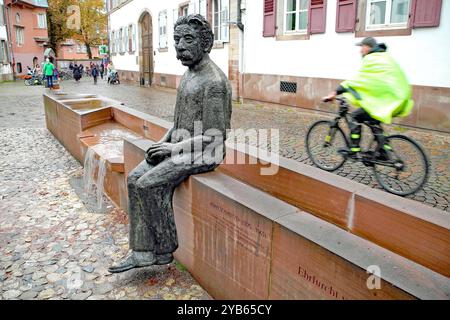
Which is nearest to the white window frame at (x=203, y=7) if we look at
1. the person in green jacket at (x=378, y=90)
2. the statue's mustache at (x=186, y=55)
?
the person in green jacket at (x=378, y=90)

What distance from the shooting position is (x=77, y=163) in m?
7.15

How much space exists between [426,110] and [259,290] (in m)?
7.33

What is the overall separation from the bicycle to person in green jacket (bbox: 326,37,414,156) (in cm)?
6

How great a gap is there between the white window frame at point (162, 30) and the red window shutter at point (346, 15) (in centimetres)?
1239

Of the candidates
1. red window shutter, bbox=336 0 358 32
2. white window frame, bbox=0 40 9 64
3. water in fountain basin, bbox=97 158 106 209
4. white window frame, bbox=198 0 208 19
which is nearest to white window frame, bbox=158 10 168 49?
white window frame, bbox=198 0 208 19

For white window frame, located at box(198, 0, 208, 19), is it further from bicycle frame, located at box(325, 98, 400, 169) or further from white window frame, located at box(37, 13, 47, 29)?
white window frame, located at box(37, 13, 47, 29)

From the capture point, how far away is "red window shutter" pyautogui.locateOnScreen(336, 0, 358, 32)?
982 centimetres

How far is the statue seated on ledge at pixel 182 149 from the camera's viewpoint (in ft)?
9.69

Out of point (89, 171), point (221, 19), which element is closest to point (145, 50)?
point (221, 19)

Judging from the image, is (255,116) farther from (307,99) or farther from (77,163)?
(77,163)

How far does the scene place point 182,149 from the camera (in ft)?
10.2

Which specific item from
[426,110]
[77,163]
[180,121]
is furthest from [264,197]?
[426,110]

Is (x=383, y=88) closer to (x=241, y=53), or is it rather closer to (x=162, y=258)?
(x=162, y=258)

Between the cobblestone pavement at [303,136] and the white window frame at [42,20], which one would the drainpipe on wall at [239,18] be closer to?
the cobblestone pavement at [303,136]
